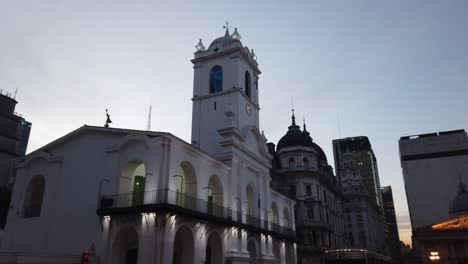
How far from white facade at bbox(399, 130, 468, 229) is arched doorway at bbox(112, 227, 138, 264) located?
84.5 m

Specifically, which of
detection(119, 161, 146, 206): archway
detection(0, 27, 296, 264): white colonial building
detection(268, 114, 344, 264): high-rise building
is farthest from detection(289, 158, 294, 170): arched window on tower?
detection(119, 161, 146, 206): archway

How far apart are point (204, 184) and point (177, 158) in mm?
3972

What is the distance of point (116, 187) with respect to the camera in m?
27.9

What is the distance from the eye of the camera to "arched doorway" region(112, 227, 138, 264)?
26.9 m

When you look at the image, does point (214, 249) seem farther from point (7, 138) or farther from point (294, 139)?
point (7, 138)

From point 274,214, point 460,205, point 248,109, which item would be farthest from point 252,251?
point 460,205

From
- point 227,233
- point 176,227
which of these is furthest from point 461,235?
point 176,227

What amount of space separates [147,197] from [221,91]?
56.8ft

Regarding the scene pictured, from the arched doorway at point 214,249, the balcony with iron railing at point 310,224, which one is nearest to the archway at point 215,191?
the arched doorway at point 214,249

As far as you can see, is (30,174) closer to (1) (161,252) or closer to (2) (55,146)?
(2) (55,146)

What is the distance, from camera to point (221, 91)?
40.6 metres

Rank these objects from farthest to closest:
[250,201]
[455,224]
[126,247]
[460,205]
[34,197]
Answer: [460,205]
[455,224]
[250,201]
[34,197]
[126,247]

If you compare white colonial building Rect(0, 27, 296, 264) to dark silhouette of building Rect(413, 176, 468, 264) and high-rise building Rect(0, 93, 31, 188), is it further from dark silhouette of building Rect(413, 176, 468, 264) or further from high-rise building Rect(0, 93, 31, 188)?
high-rise building Rect(0, 93, 31, 188)

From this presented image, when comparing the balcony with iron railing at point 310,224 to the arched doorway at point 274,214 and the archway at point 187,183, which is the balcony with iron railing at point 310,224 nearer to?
the arched doorway at point 274,214
